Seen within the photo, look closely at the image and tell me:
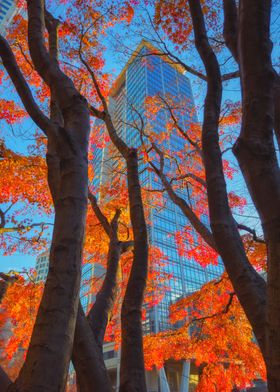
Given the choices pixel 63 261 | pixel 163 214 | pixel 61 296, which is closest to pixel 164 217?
pixel 163 214

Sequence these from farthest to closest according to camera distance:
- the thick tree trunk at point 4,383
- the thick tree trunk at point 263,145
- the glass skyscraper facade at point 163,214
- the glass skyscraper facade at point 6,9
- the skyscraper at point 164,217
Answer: the glass skyscraper facade at point 6,9
the glass skyscraper facade at point 163,214
the skyscraper at point 164,217
the thick tree trunk at point 4,383
the thick tree trunk at point 263,145

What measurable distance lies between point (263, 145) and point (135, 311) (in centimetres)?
199

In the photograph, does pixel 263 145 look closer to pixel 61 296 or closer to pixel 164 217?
pixel 61 296

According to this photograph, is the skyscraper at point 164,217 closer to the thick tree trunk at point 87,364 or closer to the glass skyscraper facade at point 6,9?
the thick tree trunk at point 87,364

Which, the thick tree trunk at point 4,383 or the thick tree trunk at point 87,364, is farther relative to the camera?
the thick tree trunk at point 87,364

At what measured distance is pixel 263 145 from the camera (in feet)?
5.29

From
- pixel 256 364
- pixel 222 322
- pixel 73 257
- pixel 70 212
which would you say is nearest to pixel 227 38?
pixel 70 212

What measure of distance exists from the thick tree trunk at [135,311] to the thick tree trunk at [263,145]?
49.7 inches

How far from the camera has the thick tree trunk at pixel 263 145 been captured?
137cm

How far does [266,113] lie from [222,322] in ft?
23.1

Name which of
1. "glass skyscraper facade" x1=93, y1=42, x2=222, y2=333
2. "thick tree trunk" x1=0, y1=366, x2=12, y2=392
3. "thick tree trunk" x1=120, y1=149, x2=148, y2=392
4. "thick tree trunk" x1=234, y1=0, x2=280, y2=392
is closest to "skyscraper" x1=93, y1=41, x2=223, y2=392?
"glass skyscraper facade" x1=93, y1=42, x2=222, y2=333

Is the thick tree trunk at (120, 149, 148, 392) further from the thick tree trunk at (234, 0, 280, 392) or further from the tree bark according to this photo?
the thick tree trunk at (234, 0, 280, 392)

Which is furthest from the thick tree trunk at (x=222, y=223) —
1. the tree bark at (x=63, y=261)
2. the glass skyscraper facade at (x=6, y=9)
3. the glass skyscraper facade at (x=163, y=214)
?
the glass skyscraper facade at (x=6, y=9)

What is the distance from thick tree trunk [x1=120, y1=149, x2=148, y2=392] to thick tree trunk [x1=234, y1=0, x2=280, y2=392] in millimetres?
1264
